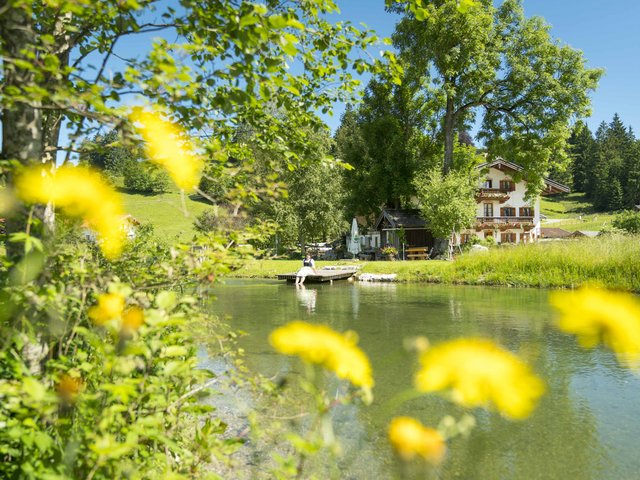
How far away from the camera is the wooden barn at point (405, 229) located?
32250mm

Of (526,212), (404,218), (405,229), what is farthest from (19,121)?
(526,212)

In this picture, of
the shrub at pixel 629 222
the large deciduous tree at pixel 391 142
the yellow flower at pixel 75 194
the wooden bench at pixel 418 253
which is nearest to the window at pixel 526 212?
the shrub at pixel 629 222

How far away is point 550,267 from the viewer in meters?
15.6

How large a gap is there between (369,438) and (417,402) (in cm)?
99

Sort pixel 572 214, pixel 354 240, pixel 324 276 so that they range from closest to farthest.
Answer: pixel 324 276
pixel 354 240
pixel 572 214

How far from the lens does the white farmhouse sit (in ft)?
118

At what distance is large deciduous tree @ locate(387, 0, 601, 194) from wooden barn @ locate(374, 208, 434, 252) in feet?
26.9

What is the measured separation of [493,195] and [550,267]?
863 inches

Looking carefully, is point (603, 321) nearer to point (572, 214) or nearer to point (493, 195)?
point (493, 195)

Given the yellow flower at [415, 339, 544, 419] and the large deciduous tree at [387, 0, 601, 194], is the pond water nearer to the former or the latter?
the yellow flower at [415, 339, 544, 419]

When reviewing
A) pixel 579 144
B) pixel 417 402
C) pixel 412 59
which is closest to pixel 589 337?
pixel 417 402

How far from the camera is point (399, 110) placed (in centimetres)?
3148

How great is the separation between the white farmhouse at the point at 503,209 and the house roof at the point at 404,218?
500 centimetres

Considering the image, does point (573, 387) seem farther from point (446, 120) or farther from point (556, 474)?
point (446, 120)
